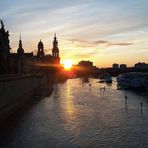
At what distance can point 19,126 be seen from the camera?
45.4 meters

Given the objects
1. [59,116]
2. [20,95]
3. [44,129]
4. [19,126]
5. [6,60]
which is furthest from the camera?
[6,60]

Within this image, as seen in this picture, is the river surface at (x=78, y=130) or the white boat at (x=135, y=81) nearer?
the river surface at (x=78, y=130)

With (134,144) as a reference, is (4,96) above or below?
above

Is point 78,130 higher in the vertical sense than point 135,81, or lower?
lower

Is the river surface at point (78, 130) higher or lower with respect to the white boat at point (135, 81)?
lower

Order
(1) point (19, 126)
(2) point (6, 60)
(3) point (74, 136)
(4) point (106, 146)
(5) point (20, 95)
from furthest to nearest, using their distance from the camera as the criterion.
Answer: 1. (2) point (6, 60)
2. (5) point (20, 95)
3. (1) point (19, 126)
4. (3) point (74, 136)
5. (4) point (106, 146)

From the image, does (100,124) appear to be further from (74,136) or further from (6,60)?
(6,60)

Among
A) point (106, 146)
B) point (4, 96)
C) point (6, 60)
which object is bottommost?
point (106, 146)

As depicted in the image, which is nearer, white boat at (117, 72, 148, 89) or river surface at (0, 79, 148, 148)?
river surface at (0, 79, 148, 148)

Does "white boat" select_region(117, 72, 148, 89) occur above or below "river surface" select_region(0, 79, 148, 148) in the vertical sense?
above

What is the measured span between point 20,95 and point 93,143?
31596 millimetres

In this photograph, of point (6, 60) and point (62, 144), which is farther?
point (6, 60)

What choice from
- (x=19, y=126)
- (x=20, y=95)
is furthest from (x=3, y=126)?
(x=20, y=95)

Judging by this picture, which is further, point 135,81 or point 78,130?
point 135,81
